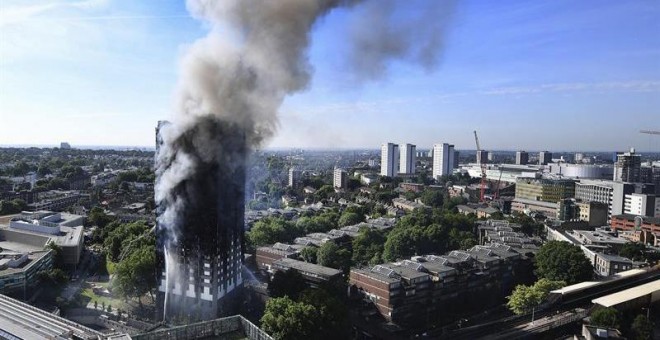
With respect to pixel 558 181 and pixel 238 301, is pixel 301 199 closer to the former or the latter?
pixel 558 181

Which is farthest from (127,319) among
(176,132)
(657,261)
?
(657,261)

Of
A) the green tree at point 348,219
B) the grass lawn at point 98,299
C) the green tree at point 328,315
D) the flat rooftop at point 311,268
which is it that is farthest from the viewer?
the green tree at point 348,219

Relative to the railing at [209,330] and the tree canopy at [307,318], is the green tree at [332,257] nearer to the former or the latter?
the tree canopy at [307,318]

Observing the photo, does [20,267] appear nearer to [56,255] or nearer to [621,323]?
[56,255]

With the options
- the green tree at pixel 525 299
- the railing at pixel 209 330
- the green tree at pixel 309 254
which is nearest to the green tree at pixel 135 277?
the green tree at pixel 309 254

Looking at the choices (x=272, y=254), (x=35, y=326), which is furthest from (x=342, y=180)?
(x=35, y=326)

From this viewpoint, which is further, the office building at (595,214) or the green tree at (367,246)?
the office building at (595,214)

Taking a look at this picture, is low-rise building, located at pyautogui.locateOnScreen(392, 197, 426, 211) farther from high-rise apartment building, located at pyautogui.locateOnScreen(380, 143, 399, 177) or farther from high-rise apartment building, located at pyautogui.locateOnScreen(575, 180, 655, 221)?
high-rise apartment building, located at pyautogui.locateOnScreen(380, 143, 399, 177)
